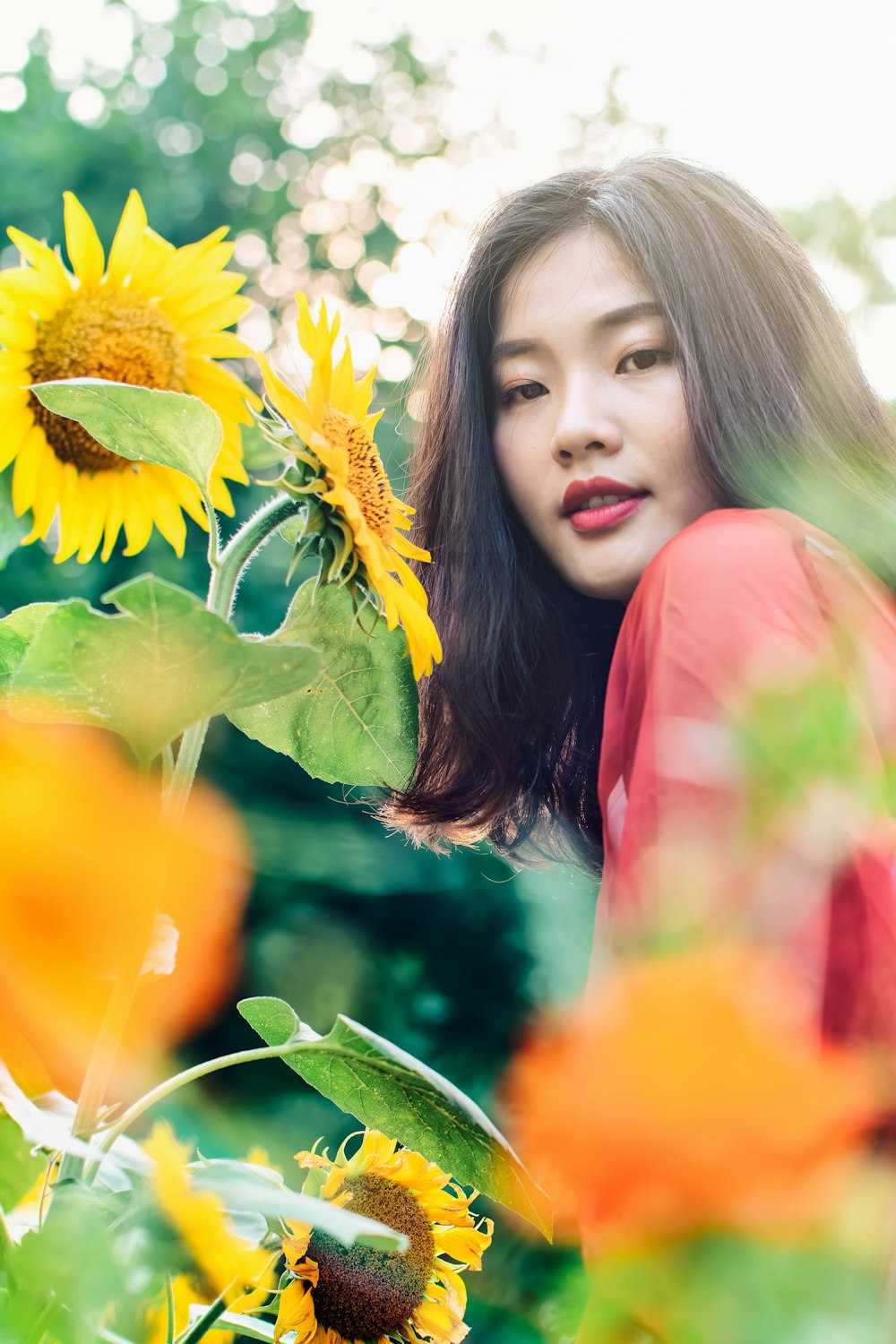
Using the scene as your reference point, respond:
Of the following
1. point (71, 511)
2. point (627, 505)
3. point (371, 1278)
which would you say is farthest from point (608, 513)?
point (371, 1278)

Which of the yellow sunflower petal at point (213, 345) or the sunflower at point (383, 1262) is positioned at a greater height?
the yellow sunflower petal at point (213, 345)

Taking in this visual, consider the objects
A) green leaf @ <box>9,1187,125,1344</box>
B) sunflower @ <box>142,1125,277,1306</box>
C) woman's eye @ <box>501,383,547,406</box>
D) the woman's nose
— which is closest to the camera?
green leaf @ <box>9,1187,125,1344</box>

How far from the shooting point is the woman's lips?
0.92 metres

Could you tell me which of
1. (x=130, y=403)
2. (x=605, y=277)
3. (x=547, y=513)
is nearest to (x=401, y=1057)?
(x=130, y=403)

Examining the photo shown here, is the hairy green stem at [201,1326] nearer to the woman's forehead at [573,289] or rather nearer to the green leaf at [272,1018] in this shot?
the green leaf at [272,1018]

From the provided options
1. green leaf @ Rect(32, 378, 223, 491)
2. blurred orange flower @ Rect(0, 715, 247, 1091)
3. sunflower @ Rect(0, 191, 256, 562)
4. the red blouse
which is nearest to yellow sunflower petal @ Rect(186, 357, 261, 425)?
sunflower @ Rect(0, 191, 256, 562)

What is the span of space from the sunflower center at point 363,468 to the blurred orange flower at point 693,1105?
44cm

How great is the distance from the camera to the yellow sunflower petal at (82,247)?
22.8 inches

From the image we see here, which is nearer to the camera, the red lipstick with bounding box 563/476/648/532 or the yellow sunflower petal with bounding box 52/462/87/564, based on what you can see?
the yellow sunflower petal with bounding box 52/462/87/564

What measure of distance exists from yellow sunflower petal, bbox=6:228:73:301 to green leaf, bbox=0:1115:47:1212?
1.24 ft

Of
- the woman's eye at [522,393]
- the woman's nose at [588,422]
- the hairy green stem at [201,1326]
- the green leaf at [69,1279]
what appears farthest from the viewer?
Result: the woman's eye at [522,393]

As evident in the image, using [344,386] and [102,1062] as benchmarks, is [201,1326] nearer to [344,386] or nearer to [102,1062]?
[102,1062]

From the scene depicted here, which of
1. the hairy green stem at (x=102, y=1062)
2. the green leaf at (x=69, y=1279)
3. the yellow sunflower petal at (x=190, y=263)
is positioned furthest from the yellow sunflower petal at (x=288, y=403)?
the green leaf at (x=69, y=1279)

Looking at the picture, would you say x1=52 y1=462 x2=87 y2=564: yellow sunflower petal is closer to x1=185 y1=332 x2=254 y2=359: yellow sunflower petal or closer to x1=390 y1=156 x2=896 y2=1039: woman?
x1=185 y1=332 x2=254 y2=359: yellow sunflower petal
